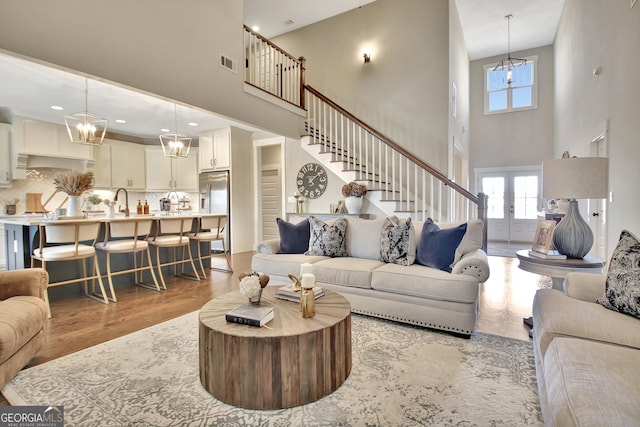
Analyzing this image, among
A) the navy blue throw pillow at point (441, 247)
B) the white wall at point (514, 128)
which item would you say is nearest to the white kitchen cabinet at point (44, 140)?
the navy blue throw pillow at point (441, 247)

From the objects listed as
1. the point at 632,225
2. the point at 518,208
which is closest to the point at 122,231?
the point at 632,225

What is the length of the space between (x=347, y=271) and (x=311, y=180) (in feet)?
12.5

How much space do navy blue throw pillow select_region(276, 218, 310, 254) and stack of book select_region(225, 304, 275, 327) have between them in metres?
1.86

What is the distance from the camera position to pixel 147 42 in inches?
140

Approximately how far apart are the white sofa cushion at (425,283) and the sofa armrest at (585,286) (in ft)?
2.00

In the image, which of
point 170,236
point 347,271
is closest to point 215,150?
point 170,236

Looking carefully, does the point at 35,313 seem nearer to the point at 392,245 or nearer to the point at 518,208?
the point at 392,245

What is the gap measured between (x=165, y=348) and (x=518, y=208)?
9018mm

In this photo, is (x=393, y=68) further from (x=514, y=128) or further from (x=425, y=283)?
(x=425, y=283)

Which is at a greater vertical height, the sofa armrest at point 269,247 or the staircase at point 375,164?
the staircase at point 375,164

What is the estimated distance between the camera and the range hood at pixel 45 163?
5.59 metres

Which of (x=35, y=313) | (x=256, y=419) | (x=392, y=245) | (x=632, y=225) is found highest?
(x=632, y=225)

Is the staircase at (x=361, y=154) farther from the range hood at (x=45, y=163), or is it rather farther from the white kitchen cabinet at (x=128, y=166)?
the range hood at (x=45, y=163)

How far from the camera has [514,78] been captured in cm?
848
